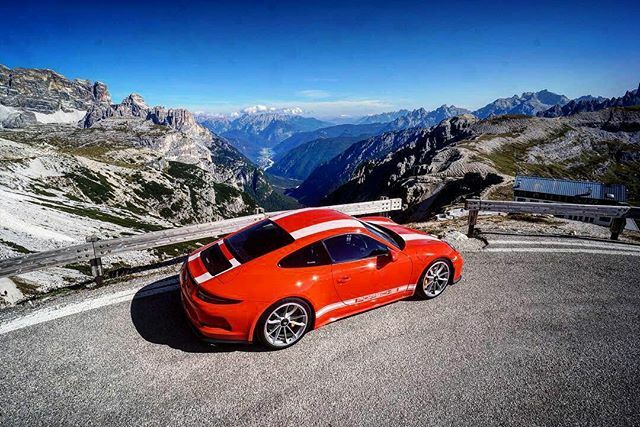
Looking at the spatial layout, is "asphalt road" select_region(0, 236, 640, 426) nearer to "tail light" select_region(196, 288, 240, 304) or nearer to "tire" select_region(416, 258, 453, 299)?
"tire" select_region(416, 258, 453, 299)

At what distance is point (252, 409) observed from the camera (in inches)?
168

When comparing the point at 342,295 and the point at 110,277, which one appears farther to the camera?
the point at 110,277

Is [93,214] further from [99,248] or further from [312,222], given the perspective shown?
[312,222]

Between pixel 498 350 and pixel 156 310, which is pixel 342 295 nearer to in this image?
pixel 498 350

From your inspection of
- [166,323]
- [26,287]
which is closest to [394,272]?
[166,323]

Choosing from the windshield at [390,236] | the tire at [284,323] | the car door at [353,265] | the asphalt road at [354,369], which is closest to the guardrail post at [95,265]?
the asphalt road at [354,369]

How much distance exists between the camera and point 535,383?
4820mm

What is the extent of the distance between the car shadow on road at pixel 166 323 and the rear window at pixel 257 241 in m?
1.46

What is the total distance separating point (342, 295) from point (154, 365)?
3.19 metres

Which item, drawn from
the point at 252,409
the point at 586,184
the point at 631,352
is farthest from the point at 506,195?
the point at 252,409

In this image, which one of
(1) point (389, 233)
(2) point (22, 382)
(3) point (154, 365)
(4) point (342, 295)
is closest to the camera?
(2) point (22, 382)

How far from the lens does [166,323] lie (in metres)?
5.93

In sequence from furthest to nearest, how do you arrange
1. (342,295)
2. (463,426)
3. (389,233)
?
(389,233) < (342,295) < (463,426)

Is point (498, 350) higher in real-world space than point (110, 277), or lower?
lower
